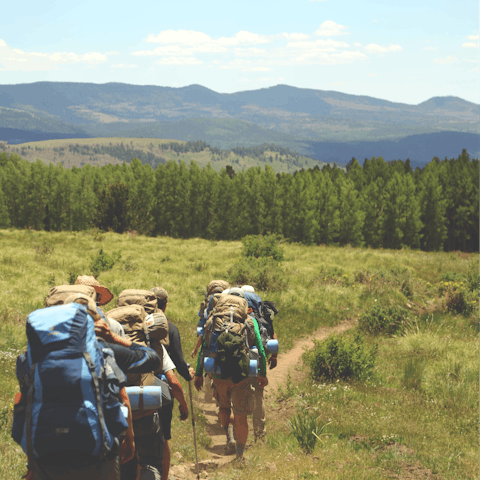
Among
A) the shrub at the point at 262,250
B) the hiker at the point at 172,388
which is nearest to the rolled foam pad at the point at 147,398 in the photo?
the hiker at the point at 172,388

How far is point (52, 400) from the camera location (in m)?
2.91

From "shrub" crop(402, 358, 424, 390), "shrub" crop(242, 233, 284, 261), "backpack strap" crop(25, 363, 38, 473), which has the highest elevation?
"backpack strap" crop(25, 363, 38, 473)

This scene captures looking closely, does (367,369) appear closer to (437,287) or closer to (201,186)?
(437,287)

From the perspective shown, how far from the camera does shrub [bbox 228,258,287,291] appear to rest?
777 inches

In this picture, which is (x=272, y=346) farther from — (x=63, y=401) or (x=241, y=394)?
(x=63, y=401)

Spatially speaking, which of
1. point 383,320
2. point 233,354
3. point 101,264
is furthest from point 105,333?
point 101,264

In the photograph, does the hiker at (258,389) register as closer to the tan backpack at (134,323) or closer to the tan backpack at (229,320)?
the tan backpack at (229,320)

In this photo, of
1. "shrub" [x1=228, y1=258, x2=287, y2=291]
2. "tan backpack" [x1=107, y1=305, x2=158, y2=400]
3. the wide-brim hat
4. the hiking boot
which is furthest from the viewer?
"shrub" [x1=228, y1=258, x2=287, y2=291]

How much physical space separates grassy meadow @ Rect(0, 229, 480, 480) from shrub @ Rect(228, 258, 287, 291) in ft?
0.24

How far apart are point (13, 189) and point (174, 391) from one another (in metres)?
68.9

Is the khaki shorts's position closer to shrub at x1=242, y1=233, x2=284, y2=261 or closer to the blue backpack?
the blue backpack

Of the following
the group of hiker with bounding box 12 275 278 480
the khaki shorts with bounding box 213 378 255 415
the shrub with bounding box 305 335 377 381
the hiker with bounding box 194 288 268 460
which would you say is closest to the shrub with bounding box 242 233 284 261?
the shrub with bounding box 305 335 377 381

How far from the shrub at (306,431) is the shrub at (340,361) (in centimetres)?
327

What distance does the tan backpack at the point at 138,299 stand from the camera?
4.81m
